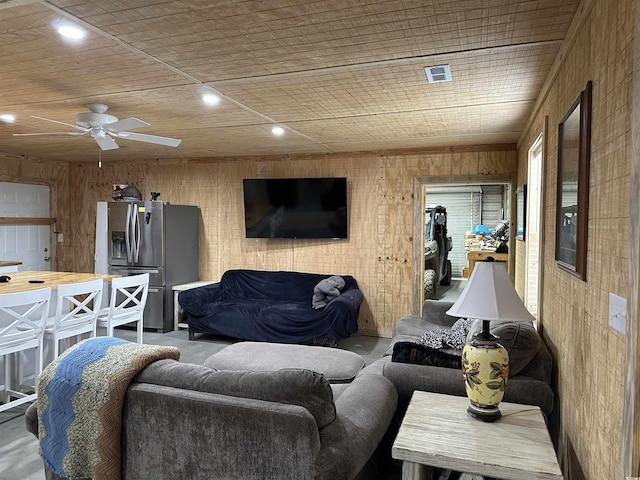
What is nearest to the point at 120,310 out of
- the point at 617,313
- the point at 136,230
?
the point at 136,230

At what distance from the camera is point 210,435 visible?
178 cm

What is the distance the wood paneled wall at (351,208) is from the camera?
5559 mm

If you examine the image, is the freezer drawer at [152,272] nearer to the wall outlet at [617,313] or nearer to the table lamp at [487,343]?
the table lamp at [487,343]

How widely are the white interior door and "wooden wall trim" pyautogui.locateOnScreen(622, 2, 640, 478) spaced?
7.19m

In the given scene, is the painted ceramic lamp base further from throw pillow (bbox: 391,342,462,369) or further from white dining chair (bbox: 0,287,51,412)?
white dining chair (bbox: 0,287,51,412)

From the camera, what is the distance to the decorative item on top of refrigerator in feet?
19.4

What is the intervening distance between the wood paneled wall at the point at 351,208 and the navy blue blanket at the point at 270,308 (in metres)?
0.28

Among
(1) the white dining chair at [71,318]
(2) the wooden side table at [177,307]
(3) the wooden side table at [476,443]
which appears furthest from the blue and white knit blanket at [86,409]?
(2) the wooden side table at [177,307]

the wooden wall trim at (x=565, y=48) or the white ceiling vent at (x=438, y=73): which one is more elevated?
the white ceiling vent at (x=438, y=73)

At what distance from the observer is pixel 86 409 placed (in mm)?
1888

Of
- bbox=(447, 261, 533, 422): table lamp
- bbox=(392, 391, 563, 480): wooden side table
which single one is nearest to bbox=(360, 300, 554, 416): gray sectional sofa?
bbox=(392, 391, 563, 480): wooden side table

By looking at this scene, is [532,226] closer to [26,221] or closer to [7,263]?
[7,263]

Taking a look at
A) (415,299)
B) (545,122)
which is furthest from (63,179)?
(545,122)

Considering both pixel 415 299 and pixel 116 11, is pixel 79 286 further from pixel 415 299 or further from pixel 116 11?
pixel 415 299
